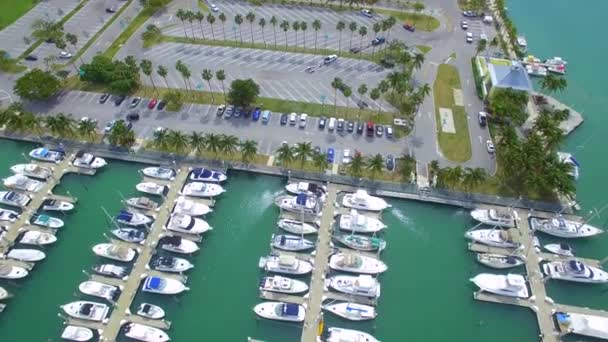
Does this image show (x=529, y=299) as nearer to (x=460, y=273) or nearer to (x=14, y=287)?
(x=460, y=273)

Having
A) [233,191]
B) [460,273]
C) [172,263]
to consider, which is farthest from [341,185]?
[172,263]

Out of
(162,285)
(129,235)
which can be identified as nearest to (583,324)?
(162,285)

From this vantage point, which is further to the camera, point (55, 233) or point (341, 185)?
point (341, 185)

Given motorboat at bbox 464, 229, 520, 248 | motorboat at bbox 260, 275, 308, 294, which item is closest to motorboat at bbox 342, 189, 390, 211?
motorboat at bbox 464, 229, 520, 248

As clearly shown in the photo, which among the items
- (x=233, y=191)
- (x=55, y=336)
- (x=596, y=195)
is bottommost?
(x=55, y=336)

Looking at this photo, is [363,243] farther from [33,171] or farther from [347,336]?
[33,171]

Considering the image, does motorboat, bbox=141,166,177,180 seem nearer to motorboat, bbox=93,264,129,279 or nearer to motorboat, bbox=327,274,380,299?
motorboat, bbox=93,264,129,279

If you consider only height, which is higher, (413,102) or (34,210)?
(413,102)
